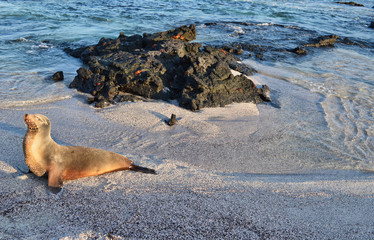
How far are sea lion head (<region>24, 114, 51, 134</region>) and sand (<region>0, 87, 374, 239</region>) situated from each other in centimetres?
56

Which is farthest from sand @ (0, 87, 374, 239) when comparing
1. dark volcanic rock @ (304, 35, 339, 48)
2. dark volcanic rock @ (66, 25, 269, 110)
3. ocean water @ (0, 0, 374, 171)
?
dark volcanic rock @ (304, 35, 339, 48)

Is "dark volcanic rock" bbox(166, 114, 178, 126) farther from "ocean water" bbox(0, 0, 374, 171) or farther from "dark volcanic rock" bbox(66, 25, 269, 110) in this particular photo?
"ocean water" bbox(0, 0, 374, 171)

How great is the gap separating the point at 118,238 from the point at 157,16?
52.9 ft

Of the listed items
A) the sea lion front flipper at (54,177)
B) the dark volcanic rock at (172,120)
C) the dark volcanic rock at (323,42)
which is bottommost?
the dark volcanic rock at (172,120)

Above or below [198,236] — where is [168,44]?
above

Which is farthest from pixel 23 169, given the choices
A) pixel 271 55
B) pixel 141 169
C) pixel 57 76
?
pixel 271 55

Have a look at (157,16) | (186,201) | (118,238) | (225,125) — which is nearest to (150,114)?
(225,125)

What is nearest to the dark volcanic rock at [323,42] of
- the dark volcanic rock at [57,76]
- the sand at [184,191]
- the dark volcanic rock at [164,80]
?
the dark volcanic rock at [164,80]

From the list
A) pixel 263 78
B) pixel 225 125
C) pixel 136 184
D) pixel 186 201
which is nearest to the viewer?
pixel 186 201

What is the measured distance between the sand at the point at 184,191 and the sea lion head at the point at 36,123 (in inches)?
21.9

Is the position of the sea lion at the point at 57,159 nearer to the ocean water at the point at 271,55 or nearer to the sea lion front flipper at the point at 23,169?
the sea lion front flipper at the point at 23,169

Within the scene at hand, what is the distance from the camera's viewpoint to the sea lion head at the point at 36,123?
3.19 m

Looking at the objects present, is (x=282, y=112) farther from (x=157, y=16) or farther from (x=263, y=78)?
(x=157, y=16)

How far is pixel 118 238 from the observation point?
8.52 ft
